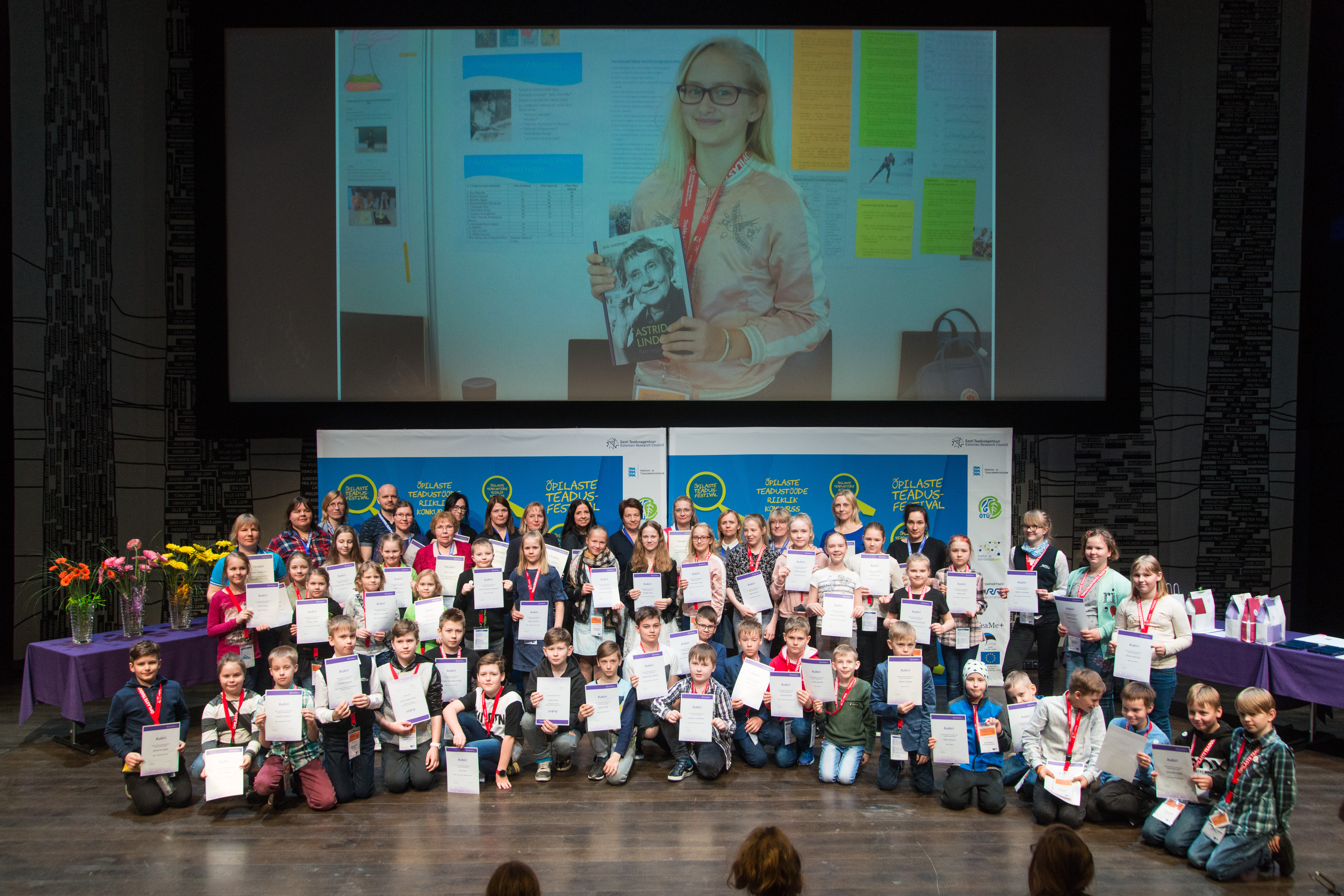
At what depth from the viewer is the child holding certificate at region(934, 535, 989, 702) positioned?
19.8 ft

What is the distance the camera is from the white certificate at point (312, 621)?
19.0 ft

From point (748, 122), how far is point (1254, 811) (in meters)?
5.86

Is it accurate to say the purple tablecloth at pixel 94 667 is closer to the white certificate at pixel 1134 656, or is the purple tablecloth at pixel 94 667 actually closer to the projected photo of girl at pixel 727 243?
the projected photo of girl at pixel 727 243

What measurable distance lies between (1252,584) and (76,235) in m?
10.8

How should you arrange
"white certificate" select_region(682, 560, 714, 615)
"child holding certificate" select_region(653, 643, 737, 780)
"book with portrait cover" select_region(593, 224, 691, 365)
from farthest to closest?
"book with portrait cover" select_region(593, 224, 691, 365)
"white certificate" select_region(682, 560, 714, 615)
"child holding certificate" select_region(653, 643, 737, 780)

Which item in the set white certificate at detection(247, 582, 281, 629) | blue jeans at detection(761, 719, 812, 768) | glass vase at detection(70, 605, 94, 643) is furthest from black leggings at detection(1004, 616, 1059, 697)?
glass vase at detection(70, 605, 94, 643)

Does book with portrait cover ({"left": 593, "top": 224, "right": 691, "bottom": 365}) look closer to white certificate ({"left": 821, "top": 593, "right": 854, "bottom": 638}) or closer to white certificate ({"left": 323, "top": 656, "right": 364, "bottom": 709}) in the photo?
white certificate ({"left": 821, "top": 593, "right": 854, "bottom": 638})

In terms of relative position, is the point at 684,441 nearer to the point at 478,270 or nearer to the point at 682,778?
the point at 478,270

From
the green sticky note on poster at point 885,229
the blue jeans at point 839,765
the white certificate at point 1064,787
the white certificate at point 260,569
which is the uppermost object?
the green sticky note on poster at point 885,229

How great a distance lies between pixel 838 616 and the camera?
593cm

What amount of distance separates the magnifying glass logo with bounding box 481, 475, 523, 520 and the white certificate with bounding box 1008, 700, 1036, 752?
4.05m

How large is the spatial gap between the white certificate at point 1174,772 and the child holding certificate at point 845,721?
4.84ft

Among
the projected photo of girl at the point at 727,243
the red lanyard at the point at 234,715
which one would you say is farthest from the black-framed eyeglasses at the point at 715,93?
the red lanyard at the point at 234,715

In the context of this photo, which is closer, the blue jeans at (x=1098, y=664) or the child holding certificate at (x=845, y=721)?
the child holding certificate at (x=845, y=721)
